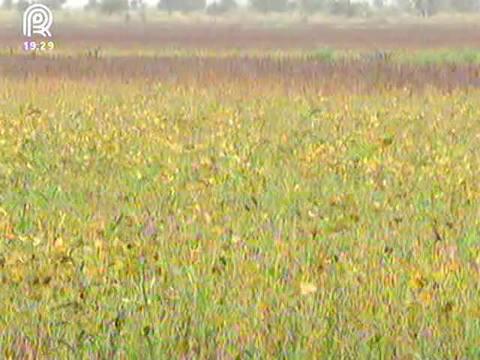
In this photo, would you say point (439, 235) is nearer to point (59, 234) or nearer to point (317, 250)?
point (317, 250)

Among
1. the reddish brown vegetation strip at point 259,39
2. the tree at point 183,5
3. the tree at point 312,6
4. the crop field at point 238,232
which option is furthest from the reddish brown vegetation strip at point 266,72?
the tree at point 312,6

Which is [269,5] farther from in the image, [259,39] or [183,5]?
[259,39]

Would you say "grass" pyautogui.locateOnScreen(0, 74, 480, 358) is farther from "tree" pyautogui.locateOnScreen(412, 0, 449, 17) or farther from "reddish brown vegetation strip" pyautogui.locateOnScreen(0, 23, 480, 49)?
"tree" pyautogui.locateOnScreen(412, 0, 449, 17)

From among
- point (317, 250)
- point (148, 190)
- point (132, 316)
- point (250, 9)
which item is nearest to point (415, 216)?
point (317, 250)

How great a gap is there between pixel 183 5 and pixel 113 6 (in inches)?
1120

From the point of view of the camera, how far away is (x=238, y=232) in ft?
20.5

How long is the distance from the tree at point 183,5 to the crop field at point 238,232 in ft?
450

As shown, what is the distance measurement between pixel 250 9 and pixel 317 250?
14725 centimetres

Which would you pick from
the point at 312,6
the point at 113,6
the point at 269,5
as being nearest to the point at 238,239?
the point at 113,6

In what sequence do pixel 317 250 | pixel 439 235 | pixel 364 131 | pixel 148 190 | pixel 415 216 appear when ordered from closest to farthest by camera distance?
1. pixel 317 250
2. pixel 439 235
3. pixel 415 216
4. pixel 148 190
5. pixel 364 131

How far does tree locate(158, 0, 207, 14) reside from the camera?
148m

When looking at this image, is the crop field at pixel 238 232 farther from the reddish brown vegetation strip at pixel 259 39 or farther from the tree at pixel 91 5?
the tree at pixel 91 5

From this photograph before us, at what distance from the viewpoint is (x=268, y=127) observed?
462 inches

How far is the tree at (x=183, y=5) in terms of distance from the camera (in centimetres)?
14757
